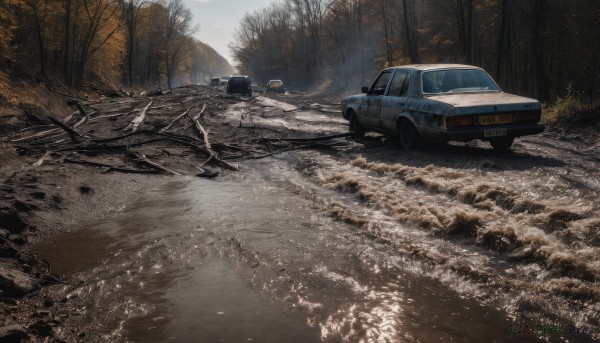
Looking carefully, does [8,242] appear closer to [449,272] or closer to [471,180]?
[449,272]

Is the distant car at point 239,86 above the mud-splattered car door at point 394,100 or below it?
above

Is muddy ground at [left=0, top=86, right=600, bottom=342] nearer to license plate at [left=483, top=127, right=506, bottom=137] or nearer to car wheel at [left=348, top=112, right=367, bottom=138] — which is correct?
license plate at [left=483, top=127, right=506, bottom=137]

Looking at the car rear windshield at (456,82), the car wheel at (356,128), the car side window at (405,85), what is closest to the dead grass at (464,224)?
the car rear windshield at (456,82)

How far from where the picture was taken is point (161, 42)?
250 feet

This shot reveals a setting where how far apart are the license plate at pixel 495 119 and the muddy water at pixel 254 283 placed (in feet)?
11.2

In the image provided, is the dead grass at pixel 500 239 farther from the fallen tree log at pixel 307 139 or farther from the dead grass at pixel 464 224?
the fallen tree log at pixel 307 139

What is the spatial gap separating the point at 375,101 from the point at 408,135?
1488 millimetres

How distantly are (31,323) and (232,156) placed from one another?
7.23m

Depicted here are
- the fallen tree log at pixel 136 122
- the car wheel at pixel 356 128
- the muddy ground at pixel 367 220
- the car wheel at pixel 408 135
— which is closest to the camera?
the muddy ground at pixel 367 220

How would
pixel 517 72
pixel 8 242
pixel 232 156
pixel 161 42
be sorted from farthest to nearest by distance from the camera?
1. pixel 161 42
2. pixel 517 72
3. pixel 232 156
4. pixel 8 242

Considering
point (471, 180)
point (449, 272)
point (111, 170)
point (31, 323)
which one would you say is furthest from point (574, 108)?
point (31, 323)

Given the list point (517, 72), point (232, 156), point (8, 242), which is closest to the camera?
point (8, 242)

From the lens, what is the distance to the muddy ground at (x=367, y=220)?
3.29 m

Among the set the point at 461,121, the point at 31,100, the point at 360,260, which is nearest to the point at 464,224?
the point at 360,260
